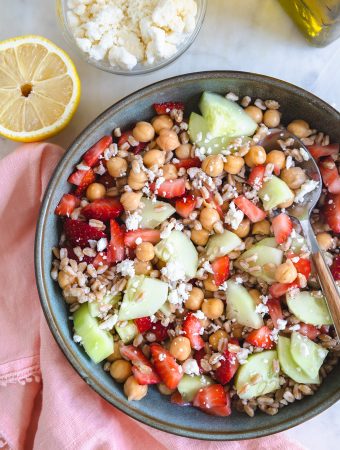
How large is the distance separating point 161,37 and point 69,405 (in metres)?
1.08

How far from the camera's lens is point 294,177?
5.96 feet

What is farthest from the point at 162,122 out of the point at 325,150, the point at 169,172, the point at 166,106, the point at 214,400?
the point at 214,400

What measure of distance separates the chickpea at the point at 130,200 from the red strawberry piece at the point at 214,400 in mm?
537

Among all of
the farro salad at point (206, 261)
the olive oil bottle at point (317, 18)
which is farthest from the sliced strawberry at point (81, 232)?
the olive oil bottle at point (317, 18)

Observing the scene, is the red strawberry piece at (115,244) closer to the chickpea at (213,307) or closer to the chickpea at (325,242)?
the chickpea at (213,307)

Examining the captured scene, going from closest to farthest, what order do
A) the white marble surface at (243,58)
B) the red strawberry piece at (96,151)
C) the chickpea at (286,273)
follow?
the chickpea at (286,273) → the red strawberry piece at (96,151) → the white marble surface at (243,58)

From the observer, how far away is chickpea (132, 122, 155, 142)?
184 centimetres

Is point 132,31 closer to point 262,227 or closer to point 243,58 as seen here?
point 243,58

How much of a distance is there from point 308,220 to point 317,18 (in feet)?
1.87

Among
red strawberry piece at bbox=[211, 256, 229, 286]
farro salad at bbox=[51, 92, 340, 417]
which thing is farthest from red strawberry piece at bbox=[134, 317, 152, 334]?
red strawberry piece at bbox=[211, 256, 229, 286]

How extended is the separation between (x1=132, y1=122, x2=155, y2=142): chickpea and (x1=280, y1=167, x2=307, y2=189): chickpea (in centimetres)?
39

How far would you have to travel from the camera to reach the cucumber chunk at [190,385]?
1820 millimetres

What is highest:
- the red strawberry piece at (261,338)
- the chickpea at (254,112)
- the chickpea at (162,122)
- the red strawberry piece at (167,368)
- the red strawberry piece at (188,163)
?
the chickpea at (254,112)

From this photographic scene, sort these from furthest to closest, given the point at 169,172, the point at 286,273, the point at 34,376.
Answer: the point at 34,376
the point at 169,172
the point at 286,273
